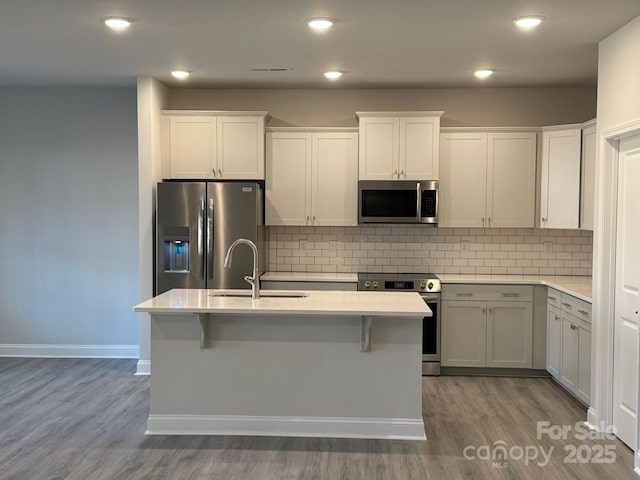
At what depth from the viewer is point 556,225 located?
5.50 meters

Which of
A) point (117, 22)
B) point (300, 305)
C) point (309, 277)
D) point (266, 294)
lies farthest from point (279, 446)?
point (117, 22)

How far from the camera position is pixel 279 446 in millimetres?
3811

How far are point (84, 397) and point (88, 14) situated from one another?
2924 millimetres

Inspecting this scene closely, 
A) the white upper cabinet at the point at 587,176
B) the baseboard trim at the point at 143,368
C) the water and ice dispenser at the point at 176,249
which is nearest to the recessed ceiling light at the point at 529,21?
the white upper cabinet at the point at 587,176

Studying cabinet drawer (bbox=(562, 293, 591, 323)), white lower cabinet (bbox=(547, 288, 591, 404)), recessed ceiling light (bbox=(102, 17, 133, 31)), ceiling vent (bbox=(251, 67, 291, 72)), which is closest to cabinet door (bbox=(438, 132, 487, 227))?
white lower cabinet (bbox=(547, 288, 591, 404))

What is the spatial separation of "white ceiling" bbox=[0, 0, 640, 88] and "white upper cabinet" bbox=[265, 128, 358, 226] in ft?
1.77

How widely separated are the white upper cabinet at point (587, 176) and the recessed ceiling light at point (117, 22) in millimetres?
3712

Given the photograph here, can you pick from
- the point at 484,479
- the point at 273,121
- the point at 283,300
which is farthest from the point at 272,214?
the point at 484,479

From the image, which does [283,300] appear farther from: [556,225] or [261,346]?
[556,225]

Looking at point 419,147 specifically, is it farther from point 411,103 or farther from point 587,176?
point 587,176

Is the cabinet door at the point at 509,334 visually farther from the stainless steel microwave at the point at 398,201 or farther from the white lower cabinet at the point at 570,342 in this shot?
the stainless steel microwave at the point at 398,201

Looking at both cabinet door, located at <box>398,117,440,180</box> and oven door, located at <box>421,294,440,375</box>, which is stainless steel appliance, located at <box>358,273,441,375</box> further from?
cabinet door, located at <box>398,117,440,180</box>

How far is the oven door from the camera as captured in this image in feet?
18.1

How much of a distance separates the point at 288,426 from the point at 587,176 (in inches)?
130
